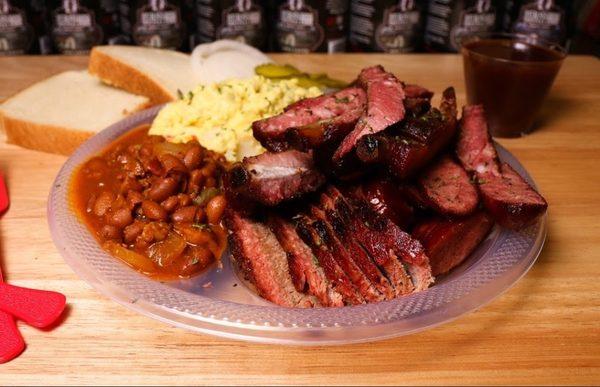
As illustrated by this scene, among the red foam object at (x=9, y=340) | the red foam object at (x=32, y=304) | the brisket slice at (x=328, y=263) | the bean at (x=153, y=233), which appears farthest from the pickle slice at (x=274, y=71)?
the red foam object at (x=9, y=340)

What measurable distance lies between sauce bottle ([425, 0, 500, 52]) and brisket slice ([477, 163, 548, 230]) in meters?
2.81

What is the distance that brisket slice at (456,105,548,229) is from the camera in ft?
6.76

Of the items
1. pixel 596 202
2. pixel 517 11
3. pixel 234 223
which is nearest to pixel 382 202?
pixel 234 223

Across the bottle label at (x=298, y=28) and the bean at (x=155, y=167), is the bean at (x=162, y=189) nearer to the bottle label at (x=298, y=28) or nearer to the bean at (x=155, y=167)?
the bean at (x=155, y=167)

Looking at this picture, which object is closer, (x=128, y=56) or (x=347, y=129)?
(x=347, y=129)

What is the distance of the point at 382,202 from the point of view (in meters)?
2.05

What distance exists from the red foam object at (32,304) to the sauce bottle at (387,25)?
3.55 m

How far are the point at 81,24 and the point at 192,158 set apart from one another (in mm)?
2775

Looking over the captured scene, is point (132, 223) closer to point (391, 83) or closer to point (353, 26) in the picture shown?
point (391, 83)

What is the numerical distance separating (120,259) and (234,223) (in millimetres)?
429

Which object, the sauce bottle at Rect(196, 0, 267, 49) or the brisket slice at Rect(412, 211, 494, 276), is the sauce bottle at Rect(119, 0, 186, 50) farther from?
the brisket slice at Rect(412, 211, 494, 276)

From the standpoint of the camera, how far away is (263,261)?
6.73ft

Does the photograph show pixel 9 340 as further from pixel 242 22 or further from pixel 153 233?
pixel 242 22

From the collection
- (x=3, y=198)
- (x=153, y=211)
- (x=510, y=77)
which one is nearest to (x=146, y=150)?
(x=153, y=211)
